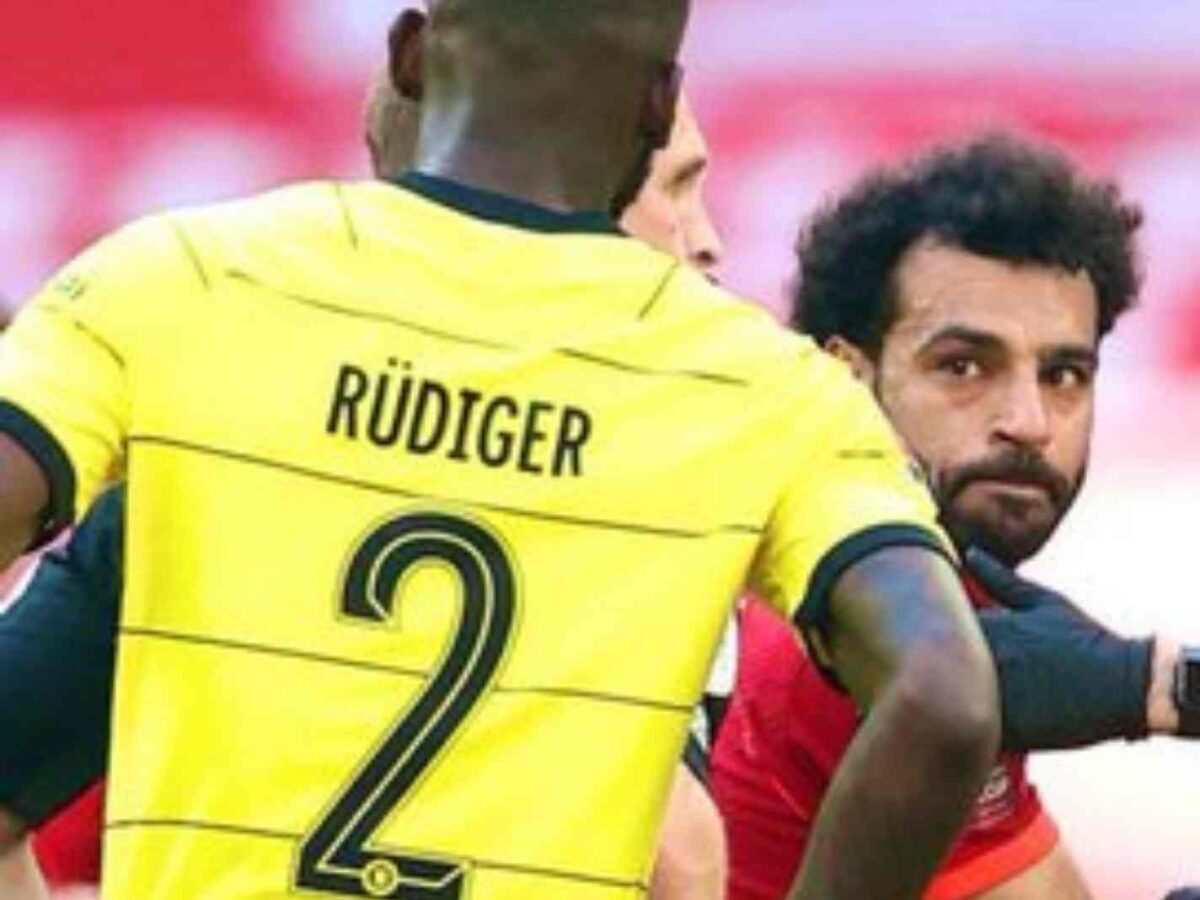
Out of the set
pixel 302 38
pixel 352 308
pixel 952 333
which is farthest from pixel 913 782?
pixel 302 38

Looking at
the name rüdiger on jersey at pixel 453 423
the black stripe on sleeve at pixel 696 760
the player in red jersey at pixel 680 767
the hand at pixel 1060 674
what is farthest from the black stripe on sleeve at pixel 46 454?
the hand at pixel 1060 674

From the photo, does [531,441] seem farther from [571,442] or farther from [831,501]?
[831,501]

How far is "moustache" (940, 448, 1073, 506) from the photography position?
350cm

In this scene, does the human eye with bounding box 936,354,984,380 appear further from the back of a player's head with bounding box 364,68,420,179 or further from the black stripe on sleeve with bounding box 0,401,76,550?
the black stripe on sleeve with bounding box 0,401,76,550

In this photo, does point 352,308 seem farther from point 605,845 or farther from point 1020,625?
point 1020,625

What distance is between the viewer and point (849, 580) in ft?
7.66

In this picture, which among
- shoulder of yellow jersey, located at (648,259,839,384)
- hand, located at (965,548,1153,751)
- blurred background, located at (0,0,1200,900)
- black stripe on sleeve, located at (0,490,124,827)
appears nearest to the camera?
shoulder of yellow jersey, located at (648,259,839,384)

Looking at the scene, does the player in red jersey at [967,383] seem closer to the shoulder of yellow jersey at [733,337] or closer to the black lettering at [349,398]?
the shoulder of yellow jersey at [733,337]

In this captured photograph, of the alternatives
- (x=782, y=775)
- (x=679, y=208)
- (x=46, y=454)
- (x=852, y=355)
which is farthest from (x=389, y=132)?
(x=46, y=454)

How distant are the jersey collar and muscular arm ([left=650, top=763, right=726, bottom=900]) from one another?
2.17 feet

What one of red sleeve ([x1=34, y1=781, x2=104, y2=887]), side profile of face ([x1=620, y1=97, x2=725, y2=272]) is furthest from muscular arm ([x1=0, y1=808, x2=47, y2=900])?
side profile of face ([x1=620, y1=97, x2=725, y2=272])

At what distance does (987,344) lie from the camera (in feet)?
11.6

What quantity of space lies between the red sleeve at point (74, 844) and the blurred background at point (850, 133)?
3.35ft

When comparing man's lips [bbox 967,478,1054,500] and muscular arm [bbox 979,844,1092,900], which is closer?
muscular arm [bbox 979,844,1092,900]
